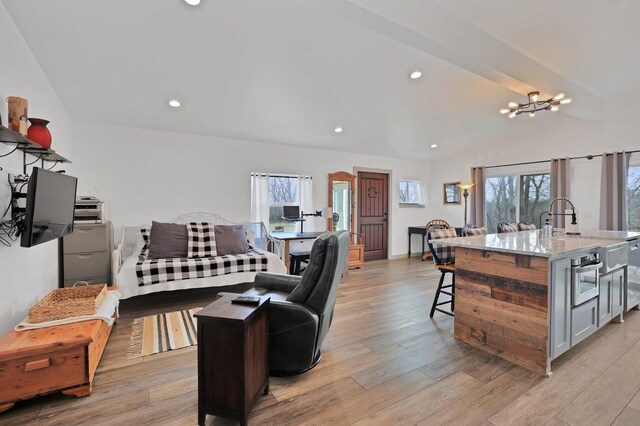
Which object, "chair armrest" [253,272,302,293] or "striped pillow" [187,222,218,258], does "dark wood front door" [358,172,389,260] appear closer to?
"striped pillow" [187,222,218,258]

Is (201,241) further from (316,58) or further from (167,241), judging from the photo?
(316,58)

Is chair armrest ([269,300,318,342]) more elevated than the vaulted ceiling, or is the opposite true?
the vaulted ceiling

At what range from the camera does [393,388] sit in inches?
77.4

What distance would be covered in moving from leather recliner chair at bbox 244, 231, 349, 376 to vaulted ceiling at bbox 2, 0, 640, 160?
5.45 feet

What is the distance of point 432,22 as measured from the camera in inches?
97.2

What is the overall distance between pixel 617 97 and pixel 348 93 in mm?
4019

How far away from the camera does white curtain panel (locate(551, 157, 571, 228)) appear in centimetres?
495

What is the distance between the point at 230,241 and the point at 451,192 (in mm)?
5030

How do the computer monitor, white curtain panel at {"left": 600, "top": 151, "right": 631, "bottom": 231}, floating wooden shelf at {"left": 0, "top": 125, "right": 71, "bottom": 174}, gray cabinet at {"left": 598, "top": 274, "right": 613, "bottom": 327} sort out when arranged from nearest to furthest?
floating wooden shelf at {"left": 0, "top": 125, "right": 71, "bottom": 174} → gray cabinet at {"left": 598, "top": 274, "right": 613, "bottom": 327} → white curtain panel at {"left": 600, "top": 151, "right": 631, "bottom": 231} → the computer monitor

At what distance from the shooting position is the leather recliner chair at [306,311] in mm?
1954

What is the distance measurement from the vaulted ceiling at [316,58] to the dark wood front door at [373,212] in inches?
74.2

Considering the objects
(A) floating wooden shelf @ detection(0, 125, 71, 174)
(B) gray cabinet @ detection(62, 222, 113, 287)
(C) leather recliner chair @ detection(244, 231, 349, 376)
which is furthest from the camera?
(B) gray cabinet @ detection(62, 222, 113, 287)

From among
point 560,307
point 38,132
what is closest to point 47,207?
point 38,132

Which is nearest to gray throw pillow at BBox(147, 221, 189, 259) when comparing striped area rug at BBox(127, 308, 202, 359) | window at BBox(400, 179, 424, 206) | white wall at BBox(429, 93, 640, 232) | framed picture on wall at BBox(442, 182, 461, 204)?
striped area rug at BBox(127, 308, 202, 359)
